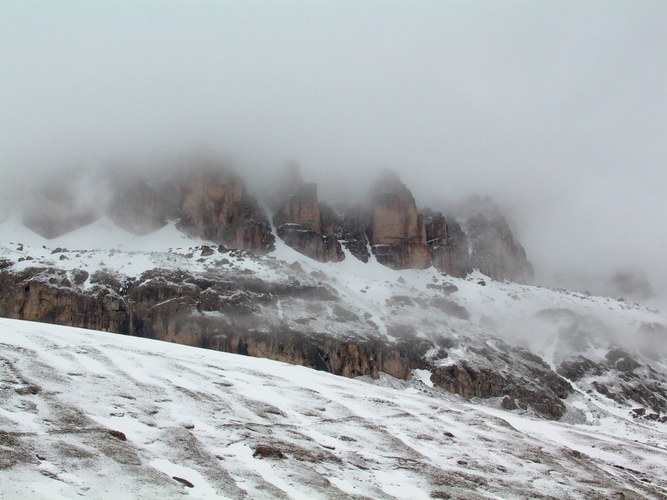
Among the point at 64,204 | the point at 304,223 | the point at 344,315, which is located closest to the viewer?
the point at 344,315

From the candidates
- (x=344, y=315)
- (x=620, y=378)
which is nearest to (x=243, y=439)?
(x=344, y=315)

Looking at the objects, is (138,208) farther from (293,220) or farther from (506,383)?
(506,383)

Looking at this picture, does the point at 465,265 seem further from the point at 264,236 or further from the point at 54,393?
the point at 54,393

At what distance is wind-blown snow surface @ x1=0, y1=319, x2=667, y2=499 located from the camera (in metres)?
15.8

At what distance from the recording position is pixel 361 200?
586ft

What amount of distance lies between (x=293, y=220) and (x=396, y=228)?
3100cm

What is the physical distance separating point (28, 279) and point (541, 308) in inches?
4322

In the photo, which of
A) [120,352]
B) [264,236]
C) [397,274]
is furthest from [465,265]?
[120,352]

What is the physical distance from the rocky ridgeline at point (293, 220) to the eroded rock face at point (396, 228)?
0.96 feet

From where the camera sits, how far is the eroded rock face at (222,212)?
142625mm

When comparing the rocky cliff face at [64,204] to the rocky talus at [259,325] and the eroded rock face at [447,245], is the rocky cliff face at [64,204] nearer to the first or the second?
the rocky talus at [259,325]

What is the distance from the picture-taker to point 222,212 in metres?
147

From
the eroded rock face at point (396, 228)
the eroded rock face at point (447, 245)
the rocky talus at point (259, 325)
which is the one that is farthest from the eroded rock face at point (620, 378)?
the eroded rock face at point (396, 228)

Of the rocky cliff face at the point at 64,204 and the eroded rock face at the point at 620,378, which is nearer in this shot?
the eroded rock face at the point at 620,378
